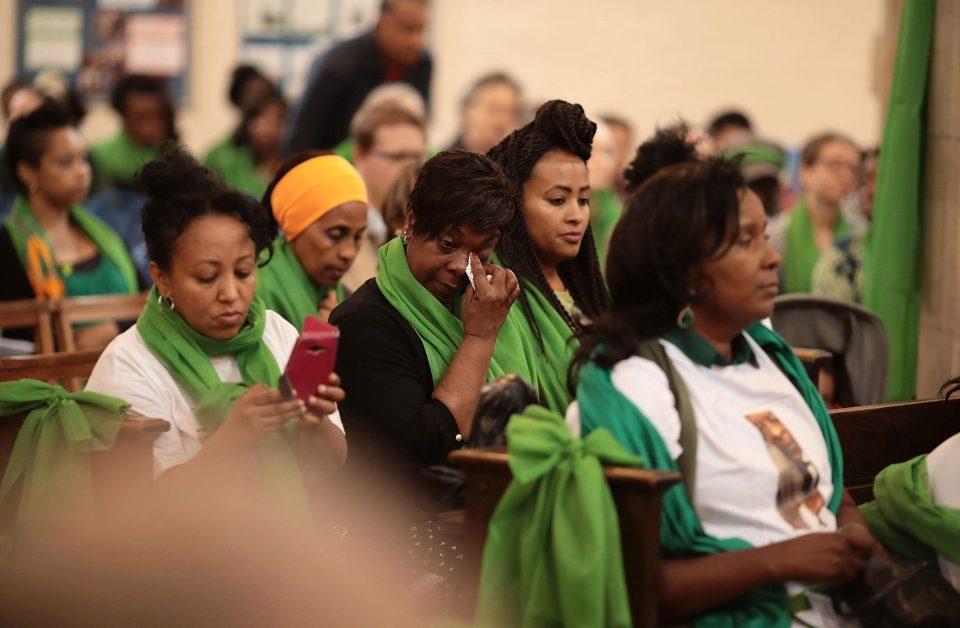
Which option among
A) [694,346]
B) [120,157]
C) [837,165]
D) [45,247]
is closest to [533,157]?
[694,346]

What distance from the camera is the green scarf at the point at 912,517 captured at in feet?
8.61

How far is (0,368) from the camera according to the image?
341 centimetres

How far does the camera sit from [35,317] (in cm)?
462

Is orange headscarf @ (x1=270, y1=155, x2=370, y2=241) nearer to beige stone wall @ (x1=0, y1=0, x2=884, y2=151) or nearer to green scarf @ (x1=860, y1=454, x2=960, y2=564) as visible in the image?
green scarf @ (x1=860, y1=454, x2=960, y2=564)

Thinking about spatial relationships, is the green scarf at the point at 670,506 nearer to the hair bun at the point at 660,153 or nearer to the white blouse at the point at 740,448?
the white blouse at the point at 740,448

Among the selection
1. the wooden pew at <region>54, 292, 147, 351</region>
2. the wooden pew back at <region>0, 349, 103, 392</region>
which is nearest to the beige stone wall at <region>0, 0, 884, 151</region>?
the wooden pew at <region>54, 292, 147, 351</region>

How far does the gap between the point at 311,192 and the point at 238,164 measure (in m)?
4.22

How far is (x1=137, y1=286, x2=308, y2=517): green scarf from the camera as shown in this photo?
3.14m

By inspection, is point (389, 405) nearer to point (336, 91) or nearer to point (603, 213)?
point (336, 91)

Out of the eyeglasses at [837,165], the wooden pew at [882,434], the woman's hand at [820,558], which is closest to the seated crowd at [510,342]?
the woman's hand at [820,558]

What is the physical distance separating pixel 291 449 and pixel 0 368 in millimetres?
798

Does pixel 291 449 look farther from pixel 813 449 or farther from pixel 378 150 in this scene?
pixel 378 150

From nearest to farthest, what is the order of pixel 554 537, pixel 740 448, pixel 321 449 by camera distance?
pixel 554 537 < pixel 740 448 < pixel 321 449

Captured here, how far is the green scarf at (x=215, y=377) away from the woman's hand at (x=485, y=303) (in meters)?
0.52
